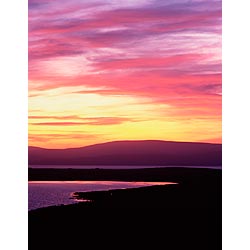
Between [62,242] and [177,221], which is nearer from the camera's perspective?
[62,242]

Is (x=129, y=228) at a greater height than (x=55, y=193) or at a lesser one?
greater

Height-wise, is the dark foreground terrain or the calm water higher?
the dark foreground terrain

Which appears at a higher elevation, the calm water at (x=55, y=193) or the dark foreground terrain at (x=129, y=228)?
the dark foreground terrain at (x=129, y=228)

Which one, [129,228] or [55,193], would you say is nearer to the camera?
[129,228]

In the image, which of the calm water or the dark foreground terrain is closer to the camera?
the dark foreground terrain

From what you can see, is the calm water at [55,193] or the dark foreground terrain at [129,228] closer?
the dark foreground terrain at [129,228]
